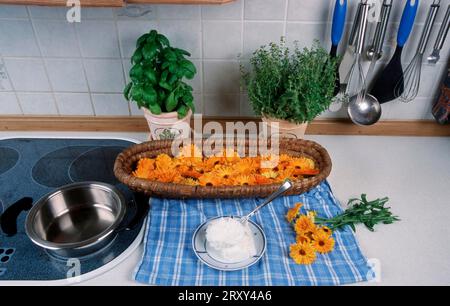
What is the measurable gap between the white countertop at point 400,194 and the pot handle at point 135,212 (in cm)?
6

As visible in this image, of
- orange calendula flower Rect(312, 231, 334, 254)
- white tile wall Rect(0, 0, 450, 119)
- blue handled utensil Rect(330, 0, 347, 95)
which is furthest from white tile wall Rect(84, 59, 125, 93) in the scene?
orange calendula flower Rect(312, 231, 334, 254)

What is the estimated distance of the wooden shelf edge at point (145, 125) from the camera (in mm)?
999

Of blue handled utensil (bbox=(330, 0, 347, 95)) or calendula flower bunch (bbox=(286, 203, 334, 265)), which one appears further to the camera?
blue handled utensil (bbox=(330, 0, 347, 95))

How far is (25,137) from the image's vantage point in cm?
99

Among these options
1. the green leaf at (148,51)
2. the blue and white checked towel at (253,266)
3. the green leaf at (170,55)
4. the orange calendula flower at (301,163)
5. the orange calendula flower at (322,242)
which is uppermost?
the green leaf at (148,51)

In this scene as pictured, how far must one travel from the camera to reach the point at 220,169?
797 millimetres

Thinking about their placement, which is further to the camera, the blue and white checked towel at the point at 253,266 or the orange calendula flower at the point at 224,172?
the orange calendula flower at the point at 224,172

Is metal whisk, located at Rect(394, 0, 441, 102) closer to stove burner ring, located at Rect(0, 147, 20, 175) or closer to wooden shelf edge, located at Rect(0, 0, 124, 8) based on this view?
wooden shelf edge, located at Rect(0, 0, 124, 8)

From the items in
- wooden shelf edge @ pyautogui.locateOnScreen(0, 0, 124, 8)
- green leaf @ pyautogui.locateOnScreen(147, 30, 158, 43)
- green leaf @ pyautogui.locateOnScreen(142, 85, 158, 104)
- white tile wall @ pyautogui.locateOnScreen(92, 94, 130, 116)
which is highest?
wooden shelf edge @ pyautogui.locateOnScreen(0, 0, 124, 8)

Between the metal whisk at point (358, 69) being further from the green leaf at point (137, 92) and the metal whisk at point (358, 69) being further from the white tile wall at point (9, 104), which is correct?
the white tile wall at point (9, 104)

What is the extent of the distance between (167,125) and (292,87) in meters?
0.31

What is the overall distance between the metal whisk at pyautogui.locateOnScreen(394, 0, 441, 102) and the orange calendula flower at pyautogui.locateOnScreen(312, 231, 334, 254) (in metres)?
0.49

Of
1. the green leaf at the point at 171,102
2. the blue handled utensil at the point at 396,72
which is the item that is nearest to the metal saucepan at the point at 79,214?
the green leaf at the point at 171,102

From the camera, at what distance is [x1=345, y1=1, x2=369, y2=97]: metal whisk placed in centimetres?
80
